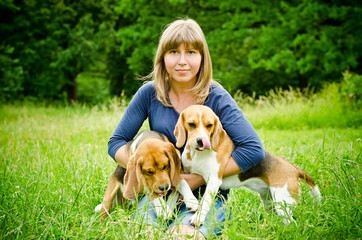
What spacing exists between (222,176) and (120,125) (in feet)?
4.37

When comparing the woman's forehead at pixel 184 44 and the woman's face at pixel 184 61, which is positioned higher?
the woman's forehead at pixel 184 44

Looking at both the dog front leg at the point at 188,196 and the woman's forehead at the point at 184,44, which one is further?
the woman's forehead at the point at 184,44

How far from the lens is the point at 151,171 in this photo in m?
2.83

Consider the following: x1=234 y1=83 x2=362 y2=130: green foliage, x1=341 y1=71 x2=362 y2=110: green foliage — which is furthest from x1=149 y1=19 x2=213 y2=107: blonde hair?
x1=341 y1=71 x2=362 y2=110: green foliage

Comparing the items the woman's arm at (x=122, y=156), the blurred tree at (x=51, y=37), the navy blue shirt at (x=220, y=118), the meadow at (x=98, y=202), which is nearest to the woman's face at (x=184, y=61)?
the navy blue shirt at (x=220, y=118)

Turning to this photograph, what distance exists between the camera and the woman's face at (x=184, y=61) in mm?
3311

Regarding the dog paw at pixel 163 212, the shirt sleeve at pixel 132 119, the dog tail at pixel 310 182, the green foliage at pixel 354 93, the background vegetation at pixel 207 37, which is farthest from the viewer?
the background vegetation at pixel 207 37

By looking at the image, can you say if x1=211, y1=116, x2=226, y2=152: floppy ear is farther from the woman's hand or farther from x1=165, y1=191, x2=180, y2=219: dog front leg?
x1=165, y1=191, x2=180, y2=219: dog front leg

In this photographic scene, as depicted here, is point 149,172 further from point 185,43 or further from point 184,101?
point 185,43

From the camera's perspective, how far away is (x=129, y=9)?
18.0m

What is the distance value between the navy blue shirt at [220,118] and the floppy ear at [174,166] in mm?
499

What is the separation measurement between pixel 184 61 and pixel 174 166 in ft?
3.84

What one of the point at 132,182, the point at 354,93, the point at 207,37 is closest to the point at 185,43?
the point at 132,182

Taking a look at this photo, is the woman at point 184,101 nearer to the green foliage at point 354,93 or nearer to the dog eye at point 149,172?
the dog eye at point 149,172
